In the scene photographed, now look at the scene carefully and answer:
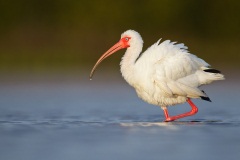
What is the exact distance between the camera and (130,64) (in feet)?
52.4

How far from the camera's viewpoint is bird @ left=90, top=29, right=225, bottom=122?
1548 centimetres

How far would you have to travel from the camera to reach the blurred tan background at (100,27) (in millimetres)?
34406

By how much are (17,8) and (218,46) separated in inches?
372

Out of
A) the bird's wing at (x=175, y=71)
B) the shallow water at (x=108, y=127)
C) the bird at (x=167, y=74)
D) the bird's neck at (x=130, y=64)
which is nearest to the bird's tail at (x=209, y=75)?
the bird at (x=167, y=74)

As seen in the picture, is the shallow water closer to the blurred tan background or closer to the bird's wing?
the bird's wing

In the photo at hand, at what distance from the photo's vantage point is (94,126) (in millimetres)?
15164

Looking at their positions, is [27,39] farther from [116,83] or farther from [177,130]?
[177,130]

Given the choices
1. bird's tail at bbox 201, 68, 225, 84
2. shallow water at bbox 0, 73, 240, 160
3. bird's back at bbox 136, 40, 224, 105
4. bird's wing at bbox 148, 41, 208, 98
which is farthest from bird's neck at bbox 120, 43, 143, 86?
bird's tail at bbox 201, 68, 225, 84

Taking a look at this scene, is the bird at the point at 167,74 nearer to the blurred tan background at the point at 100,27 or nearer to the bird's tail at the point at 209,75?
the bird's tail at the point at 209,75

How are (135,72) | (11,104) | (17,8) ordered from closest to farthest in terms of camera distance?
(135,72) < (11,104) < (17,8)

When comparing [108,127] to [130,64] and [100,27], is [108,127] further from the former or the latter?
[100,27]

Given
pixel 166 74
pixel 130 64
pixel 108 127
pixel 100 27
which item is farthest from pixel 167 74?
pixel 100 27

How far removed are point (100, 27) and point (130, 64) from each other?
854 inches

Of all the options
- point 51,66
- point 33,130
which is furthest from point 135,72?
point 51,66
